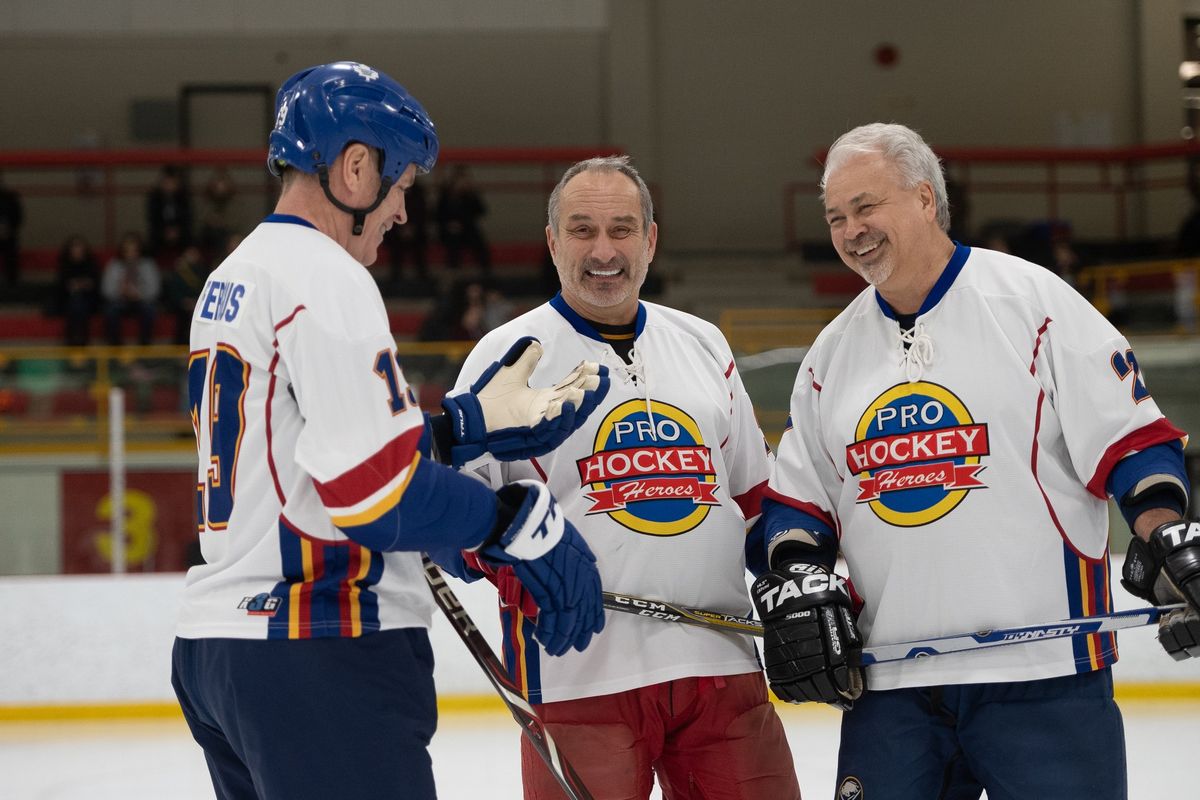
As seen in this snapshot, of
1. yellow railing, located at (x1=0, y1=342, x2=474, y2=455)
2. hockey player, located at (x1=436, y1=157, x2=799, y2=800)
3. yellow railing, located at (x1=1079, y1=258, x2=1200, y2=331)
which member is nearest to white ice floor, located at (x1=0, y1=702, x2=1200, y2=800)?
yellow railing, located at (x1=0, y1=342, x2=474, y2=455)

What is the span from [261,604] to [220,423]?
210 mm

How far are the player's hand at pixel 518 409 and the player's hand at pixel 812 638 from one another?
0.43 m

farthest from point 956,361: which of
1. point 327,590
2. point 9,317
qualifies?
point 9,317

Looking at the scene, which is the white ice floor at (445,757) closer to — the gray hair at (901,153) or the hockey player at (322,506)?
the gray hair at (901,153)

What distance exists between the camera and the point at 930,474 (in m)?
1.93

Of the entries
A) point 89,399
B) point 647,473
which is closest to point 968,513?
point 647,473

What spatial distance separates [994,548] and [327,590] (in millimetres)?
953

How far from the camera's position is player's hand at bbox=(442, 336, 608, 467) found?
181cm

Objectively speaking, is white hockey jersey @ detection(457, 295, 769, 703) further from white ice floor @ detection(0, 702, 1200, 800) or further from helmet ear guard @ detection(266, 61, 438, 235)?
white ice floor @ detection(0, 702, 1200, 800)

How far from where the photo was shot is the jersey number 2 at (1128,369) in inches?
74.0

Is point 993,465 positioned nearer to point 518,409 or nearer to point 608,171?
point 518,409

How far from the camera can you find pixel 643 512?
2.11m

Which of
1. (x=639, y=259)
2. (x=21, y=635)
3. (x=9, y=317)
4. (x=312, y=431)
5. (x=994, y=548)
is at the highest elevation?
(x=9, y=317)

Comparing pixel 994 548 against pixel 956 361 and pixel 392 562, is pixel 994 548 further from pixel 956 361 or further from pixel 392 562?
pixel 392 562
